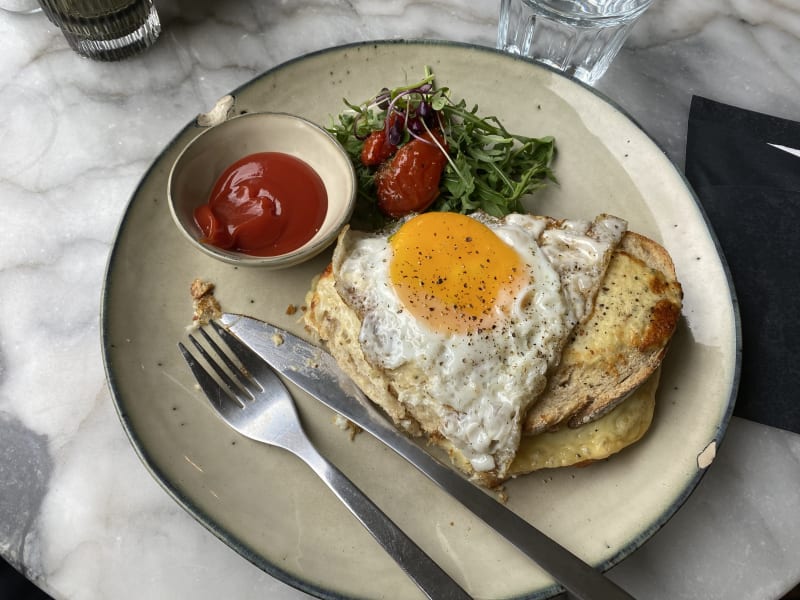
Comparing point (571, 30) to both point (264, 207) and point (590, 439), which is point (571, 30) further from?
point (590, 439)

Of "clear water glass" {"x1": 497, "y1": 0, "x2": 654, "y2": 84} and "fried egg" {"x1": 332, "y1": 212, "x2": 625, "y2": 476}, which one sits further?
"clear water glass" {"x1": 497, "y1": 0, "x2": 654, "y2": 84}

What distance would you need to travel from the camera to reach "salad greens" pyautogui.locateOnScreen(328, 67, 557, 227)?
372cm

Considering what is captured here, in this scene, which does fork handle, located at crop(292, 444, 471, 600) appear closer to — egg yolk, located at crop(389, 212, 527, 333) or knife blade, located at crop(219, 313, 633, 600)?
knife blade, located at crop(219, 313, 633, 600)

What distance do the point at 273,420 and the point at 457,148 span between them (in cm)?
186

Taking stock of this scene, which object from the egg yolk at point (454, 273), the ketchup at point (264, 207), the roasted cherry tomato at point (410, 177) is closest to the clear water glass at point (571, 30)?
the roasted cherry tomato at point (410, 177)

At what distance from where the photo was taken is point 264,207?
3434 mm

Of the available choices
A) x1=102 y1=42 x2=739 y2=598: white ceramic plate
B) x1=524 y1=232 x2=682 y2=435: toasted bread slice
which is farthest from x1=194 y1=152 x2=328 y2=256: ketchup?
x1=524 y1=232 x2=682 y2=435: toasted bread slice

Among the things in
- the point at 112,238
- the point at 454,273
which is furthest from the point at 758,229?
the point at 112,238

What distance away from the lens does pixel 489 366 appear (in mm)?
2971

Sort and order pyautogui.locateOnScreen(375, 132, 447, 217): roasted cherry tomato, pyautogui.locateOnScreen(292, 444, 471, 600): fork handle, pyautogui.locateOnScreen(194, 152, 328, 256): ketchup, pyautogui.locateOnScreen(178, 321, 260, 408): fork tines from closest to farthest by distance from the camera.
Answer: pyautogui.locateOnScreen(292, 444, 471, 600): fork handle < pyautogui.locateOnScreen(178, 321, 260, 408): fork tines < pyautogui.locateOnScreen(194, 152, 328, 256): ketchup < pyautogui.locateOnScreen(375, 132, 447, 217): roasted cherry tomato

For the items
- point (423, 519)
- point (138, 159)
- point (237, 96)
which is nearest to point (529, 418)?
point (423, 519)

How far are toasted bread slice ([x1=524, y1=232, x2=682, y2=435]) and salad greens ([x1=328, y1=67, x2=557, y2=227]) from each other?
2.99 ft

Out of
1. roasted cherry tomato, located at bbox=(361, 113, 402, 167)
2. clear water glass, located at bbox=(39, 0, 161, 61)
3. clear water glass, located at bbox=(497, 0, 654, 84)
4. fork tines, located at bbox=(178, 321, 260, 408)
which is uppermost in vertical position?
clear water glass, located at bbox=(497, 0, 654, 84)

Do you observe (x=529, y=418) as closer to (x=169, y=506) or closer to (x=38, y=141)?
(x=169, y=506)
